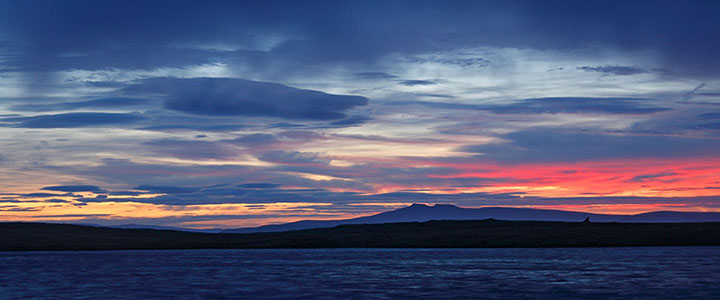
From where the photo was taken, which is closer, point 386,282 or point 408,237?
point 386,282

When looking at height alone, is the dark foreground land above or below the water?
above

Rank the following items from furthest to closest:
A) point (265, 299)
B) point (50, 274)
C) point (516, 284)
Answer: point (50, 274), point (516, 284), point (265, 299)

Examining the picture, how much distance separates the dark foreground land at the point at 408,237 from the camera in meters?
132

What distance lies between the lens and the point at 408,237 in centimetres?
14825

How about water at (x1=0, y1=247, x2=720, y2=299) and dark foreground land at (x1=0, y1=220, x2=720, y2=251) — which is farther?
dark foreground land at (x1=0, y1=220, x2=720, y2=251)

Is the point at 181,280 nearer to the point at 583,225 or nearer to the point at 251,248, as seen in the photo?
the point at 251,248

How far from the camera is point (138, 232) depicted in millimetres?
174750

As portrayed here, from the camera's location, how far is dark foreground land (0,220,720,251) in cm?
13212

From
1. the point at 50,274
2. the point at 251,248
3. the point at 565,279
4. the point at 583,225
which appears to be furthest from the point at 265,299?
the point at 583,225

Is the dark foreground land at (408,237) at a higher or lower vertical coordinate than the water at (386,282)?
higher

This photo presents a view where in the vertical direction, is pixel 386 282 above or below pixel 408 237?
below

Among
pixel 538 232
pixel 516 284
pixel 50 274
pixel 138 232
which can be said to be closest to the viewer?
pixel 516 284

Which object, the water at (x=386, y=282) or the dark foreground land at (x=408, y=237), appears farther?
the dark foreground land at (x=408, y=237)

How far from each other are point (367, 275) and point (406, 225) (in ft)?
398
